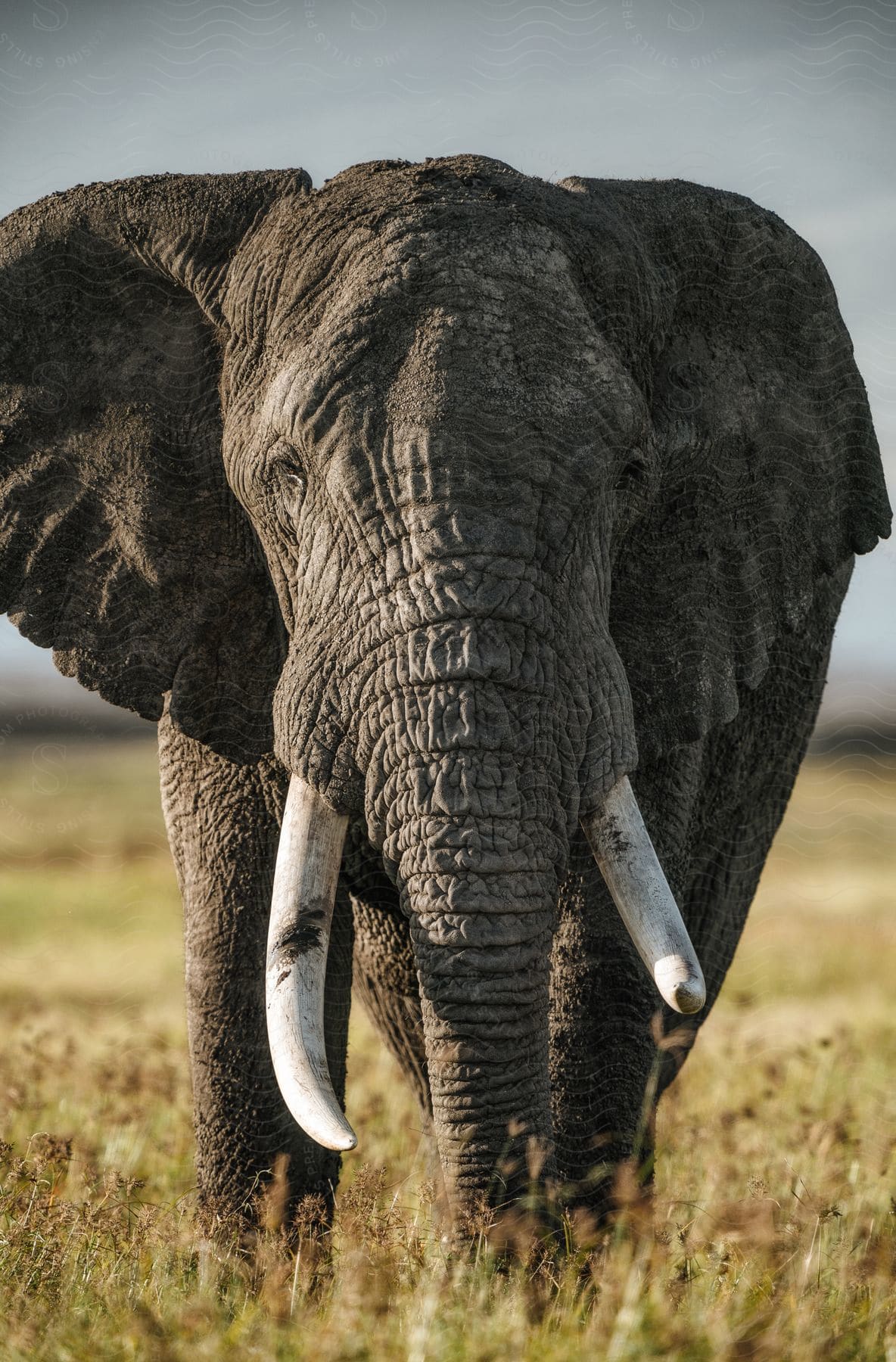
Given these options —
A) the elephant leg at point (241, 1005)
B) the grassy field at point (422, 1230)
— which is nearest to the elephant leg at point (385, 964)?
the elephant leg at point (241, 1005)

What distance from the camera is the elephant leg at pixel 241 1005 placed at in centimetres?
577

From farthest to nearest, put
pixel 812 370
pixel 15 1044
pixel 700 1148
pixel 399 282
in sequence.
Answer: pixel 15 1044
pixel 700 1148
pixel 812 370
pixel 399 282

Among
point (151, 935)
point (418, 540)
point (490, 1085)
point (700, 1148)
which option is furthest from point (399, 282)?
point (151, 935)

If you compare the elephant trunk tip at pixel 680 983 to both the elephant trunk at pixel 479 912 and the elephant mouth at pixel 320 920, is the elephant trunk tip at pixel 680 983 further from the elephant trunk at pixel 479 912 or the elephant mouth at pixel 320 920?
the elephant trunk at pixel 479 912

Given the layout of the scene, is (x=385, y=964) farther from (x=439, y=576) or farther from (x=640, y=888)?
(x=439, y=576)

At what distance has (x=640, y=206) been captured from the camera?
555 centimetres

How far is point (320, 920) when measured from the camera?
4656 millimetres

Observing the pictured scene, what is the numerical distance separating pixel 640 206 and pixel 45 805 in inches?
1907

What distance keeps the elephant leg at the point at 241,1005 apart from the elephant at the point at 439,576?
14 millimetres

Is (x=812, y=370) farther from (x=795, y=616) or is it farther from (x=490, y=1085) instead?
(x=490, y=1085)

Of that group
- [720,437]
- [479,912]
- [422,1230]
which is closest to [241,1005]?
[422,1230]

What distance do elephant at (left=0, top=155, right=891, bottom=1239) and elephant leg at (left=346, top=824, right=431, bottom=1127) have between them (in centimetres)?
3

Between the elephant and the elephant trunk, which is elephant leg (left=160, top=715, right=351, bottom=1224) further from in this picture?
the elephant trunk

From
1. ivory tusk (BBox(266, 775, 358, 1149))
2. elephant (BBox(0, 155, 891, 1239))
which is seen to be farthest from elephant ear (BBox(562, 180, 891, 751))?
ivory tusk (BBox(266, 775, 358, 1149))
